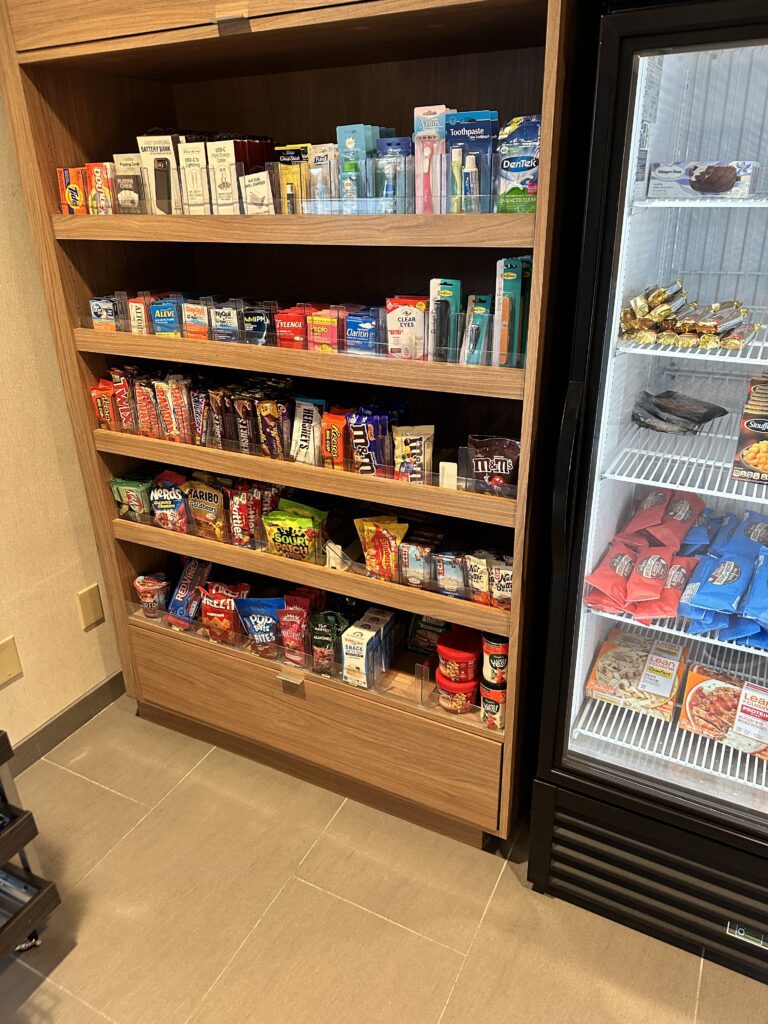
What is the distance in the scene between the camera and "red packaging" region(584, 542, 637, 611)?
165cm

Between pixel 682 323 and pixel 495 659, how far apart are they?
84cm

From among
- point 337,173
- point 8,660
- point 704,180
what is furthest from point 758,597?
point 8,660

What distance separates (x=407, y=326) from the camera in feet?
5.25

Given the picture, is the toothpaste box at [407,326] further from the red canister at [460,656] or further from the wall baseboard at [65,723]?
the wall baseboard at [65,723]

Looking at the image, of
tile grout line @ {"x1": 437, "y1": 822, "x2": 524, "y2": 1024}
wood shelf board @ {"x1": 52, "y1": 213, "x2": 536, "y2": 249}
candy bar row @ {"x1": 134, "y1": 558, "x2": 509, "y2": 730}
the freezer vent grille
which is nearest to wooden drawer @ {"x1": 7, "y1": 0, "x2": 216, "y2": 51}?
wood shelf board @ {"x1": 52, "y1": 213, "x2": 536, "y2": 249}

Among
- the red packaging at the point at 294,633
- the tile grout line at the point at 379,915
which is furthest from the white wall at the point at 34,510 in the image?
the tile grout line at the point at 379,915

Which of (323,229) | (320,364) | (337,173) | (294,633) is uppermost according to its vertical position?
(337,173)

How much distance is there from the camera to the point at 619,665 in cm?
187

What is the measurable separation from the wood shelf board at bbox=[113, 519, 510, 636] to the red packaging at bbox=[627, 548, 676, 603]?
284mm

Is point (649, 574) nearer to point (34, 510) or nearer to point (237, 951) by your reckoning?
point (237, 951)

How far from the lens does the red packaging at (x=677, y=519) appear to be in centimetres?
173

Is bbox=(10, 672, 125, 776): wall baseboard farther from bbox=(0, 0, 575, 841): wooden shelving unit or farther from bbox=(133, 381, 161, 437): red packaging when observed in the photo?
bbox=(133, 381, 161, 437): red packaging

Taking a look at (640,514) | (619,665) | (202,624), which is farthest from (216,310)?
(619,665)

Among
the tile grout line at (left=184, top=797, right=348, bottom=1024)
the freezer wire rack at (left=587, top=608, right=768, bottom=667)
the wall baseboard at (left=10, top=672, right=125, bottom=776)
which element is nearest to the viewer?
the freezer wire rack at (left=587, top=608, right=768, bottom=667)
